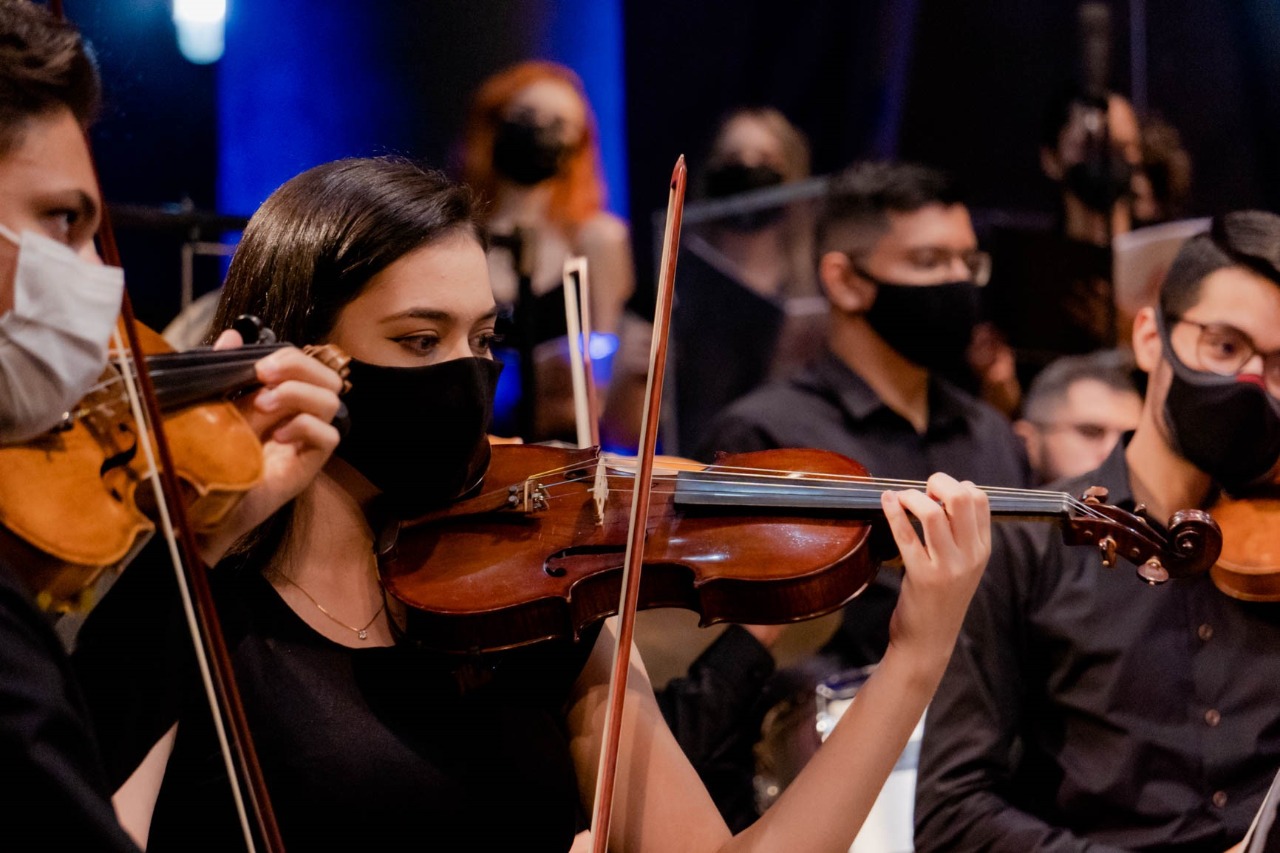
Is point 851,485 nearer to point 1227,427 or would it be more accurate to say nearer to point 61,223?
point 1227,427

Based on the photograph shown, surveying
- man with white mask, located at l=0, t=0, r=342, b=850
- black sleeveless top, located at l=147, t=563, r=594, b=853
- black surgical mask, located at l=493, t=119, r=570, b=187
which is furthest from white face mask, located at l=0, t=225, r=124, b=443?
black surgical mask, located at l=493, t=119, r=570, b=187

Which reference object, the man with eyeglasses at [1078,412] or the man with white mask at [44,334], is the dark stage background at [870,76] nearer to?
the man with eyeglasses at [1078,412]

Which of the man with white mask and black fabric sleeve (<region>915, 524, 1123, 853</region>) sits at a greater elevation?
the man with white mask

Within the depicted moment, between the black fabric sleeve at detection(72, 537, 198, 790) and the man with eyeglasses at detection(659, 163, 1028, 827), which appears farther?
the man with eyeglasses at detection(659, 163, 1028, 827)

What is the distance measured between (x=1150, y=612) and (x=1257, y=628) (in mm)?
152

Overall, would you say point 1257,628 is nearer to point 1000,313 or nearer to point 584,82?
point 1000,313

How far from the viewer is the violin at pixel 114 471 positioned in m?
1.03

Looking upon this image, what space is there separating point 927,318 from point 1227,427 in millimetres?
1496

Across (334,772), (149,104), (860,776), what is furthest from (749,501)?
(149,104)

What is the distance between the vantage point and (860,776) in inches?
60.2

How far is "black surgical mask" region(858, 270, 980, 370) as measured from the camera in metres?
3.40

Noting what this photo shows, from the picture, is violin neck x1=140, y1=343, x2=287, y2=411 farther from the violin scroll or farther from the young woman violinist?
the violin scroll

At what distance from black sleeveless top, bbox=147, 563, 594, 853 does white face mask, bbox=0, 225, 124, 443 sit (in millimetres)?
580

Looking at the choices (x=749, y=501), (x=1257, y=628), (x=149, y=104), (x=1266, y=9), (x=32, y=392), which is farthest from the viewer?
(x=1266, y=9)
